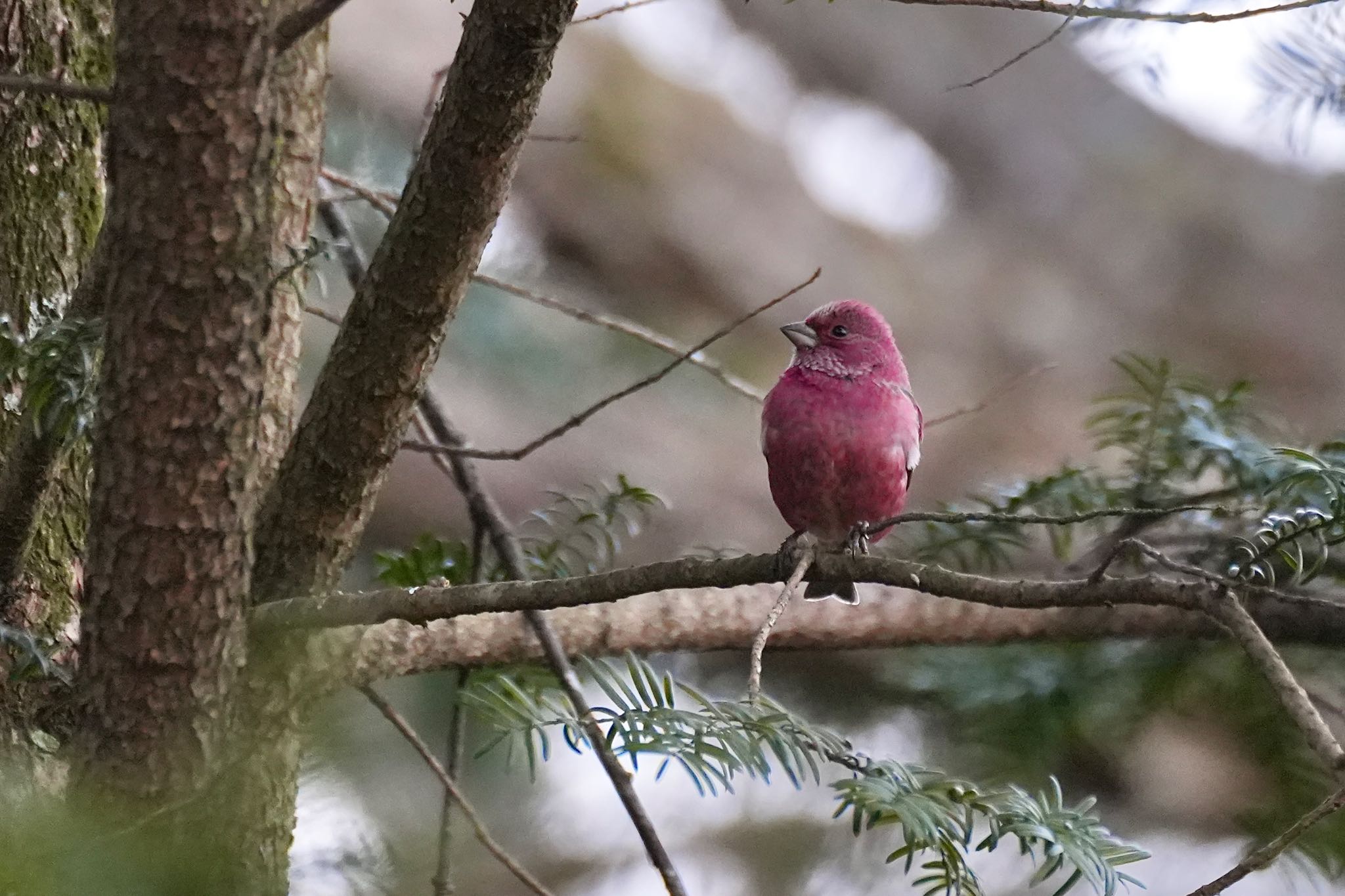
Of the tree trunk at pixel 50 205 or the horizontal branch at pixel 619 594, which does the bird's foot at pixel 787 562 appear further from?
the tree trunk at pixel 50 205

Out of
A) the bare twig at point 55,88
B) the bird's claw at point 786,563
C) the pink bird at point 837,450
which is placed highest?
the pink bird at point 837,450

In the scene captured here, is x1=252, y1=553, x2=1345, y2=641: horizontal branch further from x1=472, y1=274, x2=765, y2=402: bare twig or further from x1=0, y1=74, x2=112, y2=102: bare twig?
x1=472, y1=274, x2=765, y2=402: bare twig

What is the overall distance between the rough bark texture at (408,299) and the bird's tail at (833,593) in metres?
1.44

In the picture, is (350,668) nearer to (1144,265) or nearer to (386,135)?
(386,135)

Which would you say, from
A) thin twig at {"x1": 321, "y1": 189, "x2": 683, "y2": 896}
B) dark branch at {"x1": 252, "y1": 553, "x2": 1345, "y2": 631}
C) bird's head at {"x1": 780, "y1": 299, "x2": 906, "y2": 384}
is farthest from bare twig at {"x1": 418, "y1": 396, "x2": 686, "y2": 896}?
bird's head at {"x1": 780, "y1": 299, "x2": 906, "y2": 384}

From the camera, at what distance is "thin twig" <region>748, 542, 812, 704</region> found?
1.57 metres

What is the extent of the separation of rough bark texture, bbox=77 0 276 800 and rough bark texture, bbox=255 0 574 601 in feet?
0.49

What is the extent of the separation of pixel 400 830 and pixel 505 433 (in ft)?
10.8

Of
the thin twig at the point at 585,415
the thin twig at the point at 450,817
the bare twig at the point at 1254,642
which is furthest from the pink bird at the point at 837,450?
the bare twig at the point at 1254,642

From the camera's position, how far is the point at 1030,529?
3.48 m

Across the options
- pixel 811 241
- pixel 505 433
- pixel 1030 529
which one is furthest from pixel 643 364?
pixel 1030 529

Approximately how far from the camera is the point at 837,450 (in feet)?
10.0

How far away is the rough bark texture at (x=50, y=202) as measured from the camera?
1979 millimetres

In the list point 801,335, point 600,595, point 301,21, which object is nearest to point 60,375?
point 301,21
